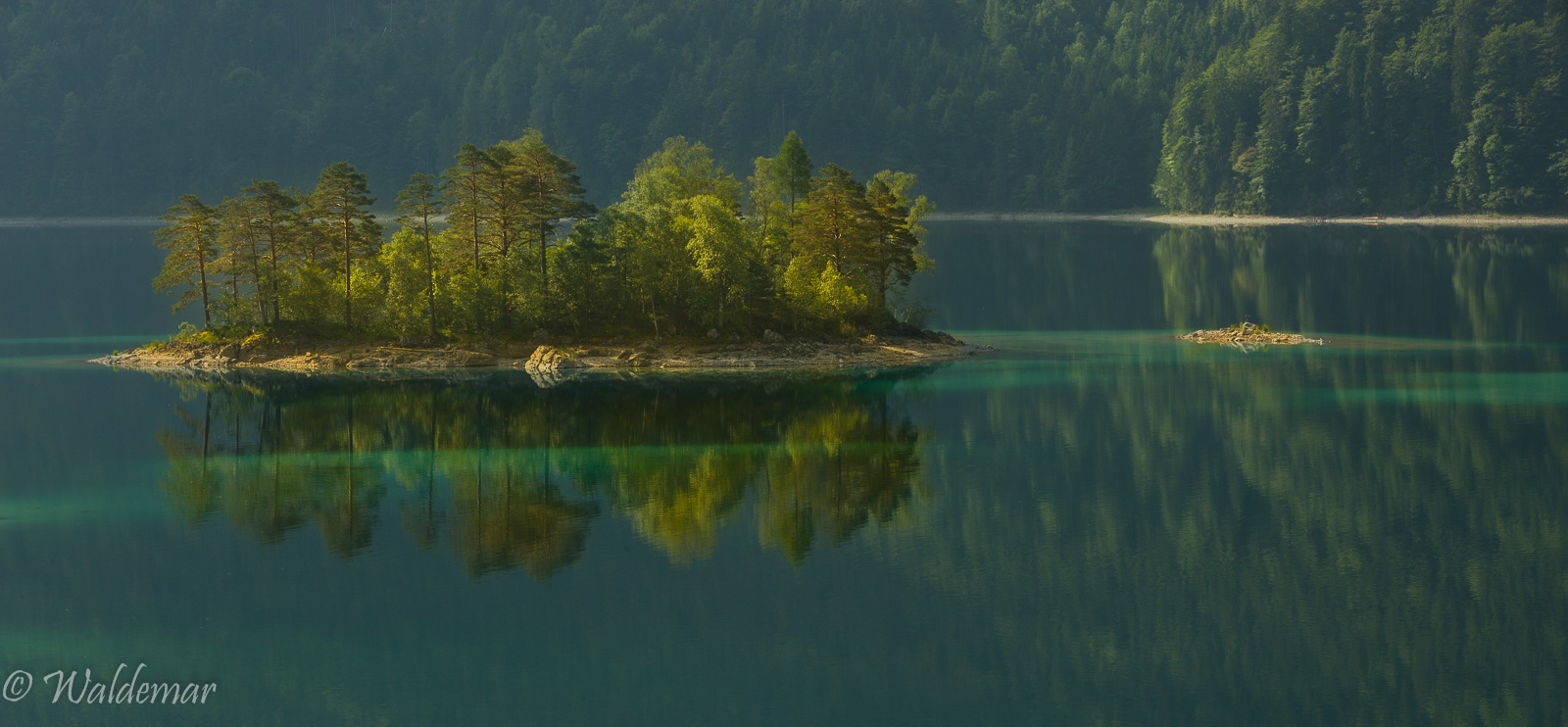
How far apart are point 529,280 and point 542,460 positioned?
27.8 m

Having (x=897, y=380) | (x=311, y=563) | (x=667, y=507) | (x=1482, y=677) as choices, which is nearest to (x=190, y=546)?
(x=311, y=563)

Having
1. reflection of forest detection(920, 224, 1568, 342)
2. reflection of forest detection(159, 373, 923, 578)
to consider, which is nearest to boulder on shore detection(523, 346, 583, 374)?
reflection of forest detection(159, 373, 923, 578)

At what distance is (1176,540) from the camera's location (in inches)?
1527

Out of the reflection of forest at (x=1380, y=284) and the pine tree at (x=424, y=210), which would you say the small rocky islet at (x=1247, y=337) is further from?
the pine tree at (x=424, y=210)

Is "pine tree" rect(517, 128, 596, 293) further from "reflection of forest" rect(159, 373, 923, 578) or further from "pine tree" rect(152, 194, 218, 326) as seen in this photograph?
"pine tree" rect(152, 194, 218, 326)

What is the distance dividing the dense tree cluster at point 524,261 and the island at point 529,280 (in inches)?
3.8

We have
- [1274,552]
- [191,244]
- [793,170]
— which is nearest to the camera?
[1274,552]

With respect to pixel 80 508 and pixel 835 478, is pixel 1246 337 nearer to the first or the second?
pixel 835 478

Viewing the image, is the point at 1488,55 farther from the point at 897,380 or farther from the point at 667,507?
the point at 667,507

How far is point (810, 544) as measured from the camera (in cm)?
3875

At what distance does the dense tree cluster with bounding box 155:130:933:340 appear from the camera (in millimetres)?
75938

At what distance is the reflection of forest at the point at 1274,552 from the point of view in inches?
1123

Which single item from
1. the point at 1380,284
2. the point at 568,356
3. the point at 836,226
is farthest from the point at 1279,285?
the point at 568,356

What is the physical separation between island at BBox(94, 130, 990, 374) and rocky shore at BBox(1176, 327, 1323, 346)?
15454mm
